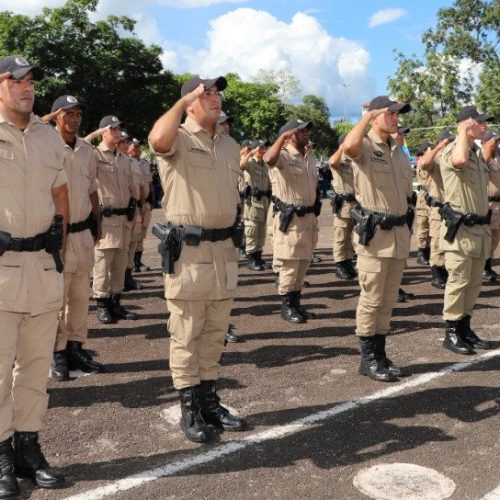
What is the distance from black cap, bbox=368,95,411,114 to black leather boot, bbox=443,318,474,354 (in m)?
2.17

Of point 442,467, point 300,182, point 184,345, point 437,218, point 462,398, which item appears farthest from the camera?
point 437,218

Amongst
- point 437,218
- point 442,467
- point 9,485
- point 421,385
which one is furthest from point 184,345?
point 437,218

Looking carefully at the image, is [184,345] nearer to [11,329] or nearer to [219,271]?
[219,271]

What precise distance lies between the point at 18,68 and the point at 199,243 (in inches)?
56.1

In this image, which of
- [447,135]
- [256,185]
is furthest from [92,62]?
[447,135]

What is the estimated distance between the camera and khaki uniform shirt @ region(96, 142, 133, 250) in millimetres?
6594

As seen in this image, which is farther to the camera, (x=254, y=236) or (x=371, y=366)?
(x=254, y=236)

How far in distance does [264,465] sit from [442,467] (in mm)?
1005

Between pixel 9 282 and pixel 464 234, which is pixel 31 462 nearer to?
pixel 9 282

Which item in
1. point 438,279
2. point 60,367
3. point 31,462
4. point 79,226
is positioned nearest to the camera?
point 31,462

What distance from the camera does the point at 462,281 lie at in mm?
5672

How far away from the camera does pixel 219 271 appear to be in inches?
154

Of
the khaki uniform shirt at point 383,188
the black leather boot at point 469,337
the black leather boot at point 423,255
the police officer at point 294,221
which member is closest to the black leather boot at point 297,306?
the police officer at point 294,221

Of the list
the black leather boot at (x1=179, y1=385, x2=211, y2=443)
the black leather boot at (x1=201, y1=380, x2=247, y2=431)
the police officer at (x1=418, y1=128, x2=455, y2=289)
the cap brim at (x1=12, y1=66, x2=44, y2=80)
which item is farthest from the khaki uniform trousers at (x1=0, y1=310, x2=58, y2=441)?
the police officer at (x1=418, y1=128, x2=455, y2=289)
